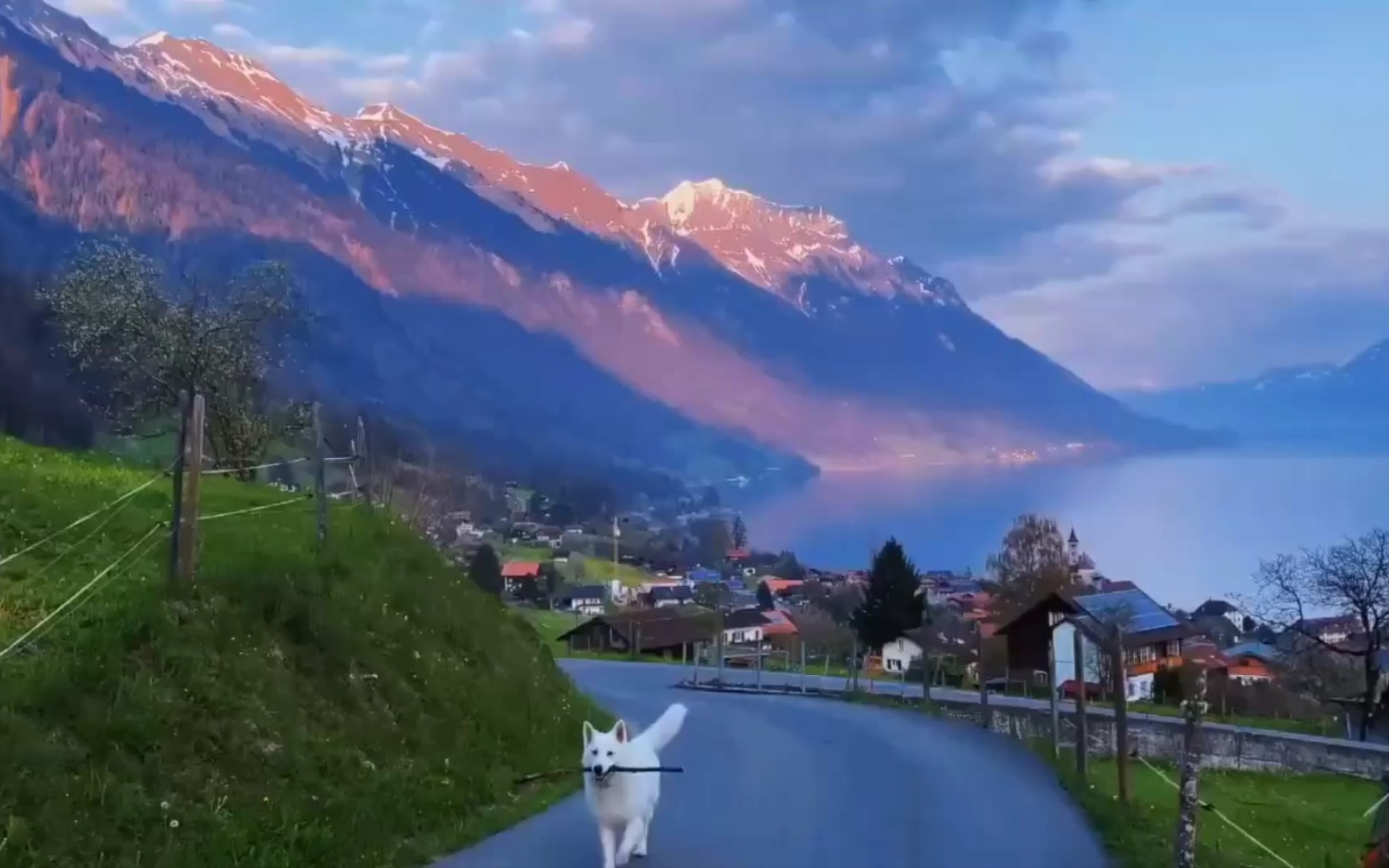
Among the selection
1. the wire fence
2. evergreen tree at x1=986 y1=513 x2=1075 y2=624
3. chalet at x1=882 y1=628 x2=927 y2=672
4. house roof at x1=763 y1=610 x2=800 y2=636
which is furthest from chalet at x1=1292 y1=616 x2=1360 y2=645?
the wire fence

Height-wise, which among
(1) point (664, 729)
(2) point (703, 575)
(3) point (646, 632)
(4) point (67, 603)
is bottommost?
(3) point (646, 632)

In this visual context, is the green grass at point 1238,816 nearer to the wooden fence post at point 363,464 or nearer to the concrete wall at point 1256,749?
the concrete wall at point 1256,749

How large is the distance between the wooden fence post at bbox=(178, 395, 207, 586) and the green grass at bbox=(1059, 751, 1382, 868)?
904 centimetres

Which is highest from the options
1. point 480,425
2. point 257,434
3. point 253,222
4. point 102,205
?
point 253,222

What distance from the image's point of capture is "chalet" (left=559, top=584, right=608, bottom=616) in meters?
83.9

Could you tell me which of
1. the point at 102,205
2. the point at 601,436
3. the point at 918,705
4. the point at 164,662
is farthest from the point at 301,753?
the point at 601,436

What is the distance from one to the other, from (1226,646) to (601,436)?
127944mm

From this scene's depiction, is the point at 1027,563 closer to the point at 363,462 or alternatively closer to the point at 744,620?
the point at 744,620

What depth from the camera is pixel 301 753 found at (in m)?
10.3

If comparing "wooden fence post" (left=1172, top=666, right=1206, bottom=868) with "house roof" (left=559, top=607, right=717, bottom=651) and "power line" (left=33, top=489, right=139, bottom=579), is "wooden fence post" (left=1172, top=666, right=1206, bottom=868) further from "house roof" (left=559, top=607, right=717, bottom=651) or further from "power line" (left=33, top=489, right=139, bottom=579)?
"house roof" (left=559, top=607, right=717, bottom=651)

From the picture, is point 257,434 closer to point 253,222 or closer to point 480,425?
point 480,425

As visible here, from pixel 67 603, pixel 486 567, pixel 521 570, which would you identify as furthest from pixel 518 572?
pixel 67 603

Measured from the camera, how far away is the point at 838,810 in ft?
42.3

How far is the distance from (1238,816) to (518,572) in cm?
6663
